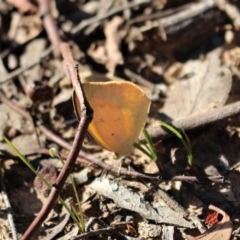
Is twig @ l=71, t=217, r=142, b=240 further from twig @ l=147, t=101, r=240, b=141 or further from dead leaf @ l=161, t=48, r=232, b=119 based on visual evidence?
dead leaf @ l=161, t=48, r=232, b=119

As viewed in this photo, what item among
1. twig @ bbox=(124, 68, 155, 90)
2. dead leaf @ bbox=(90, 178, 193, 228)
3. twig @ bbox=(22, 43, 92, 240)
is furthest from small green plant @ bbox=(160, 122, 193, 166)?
twig @ bbox=(124, 68, 155, 90)

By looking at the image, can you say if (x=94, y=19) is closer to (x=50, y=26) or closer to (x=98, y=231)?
(x=50, y=26)

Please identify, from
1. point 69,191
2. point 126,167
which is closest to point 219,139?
point 126,167

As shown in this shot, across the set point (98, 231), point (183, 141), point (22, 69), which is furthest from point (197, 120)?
point (22, 69)

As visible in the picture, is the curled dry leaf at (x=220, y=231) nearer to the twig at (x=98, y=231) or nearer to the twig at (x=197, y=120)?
the twig at (x=98, y=231)

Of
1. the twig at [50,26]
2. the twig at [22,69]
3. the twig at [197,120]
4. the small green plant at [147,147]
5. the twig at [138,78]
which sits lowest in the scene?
the small green plant at [147,147]

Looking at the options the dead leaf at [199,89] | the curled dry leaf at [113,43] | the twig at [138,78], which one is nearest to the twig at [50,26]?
the curled dry leaf at [113,43]

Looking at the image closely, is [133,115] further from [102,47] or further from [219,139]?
[102,47]

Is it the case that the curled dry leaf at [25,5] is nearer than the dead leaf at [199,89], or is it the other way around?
the dead leaf at [199,89]

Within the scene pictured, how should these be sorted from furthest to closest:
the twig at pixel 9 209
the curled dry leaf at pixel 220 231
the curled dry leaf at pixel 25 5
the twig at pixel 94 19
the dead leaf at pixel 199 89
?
the curled dry leaf at pixel 25 5 < the twig at pixel 94 19 < the dead leaf at pixel 199 89 < the twig at pixel 9 209 < the curled dry leaf at pixel 220 231
